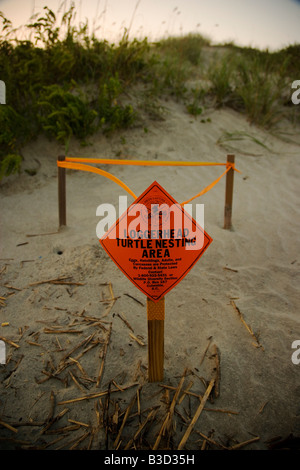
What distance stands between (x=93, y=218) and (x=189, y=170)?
212 cm

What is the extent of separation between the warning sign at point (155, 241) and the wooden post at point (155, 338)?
0.09m

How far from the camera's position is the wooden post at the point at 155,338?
1566 millimetres

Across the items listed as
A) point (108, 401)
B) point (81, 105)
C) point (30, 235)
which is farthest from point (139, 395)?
point (81, 105)

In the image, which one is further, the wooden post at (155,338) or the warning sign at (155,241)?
the wooden post at (155,338)

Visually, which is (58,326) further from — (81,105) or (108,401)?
(81,105)

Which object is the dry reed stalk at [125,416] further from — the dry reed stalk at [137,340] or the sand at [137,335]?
the dry reed stalk at [137,340]

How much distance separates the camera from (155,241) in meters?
1.45

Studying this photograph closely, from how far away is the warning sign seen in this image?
144cm

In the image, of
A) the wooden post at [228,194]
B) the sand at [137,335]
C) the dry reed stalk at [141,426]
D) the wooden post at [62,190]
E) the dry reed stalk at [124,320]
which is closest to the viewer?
the dry reed stalk at [141,426]

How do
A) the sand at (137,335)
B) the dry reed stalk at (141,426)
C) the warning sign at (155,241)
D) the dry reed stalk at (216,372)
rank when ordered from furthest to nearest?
the dry reed stalk at (216,372) < the sand at (137,335) < the dry reed stalk at (141,426) < the warning sign at (155,241)

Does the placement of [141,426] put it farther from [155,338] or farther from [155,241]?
[155,241]

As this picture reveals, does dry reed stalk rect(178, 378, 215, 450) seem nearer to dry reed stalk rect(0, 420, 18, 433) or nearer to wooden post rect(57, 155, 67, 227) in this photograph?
dry reed stalk rect(0, 420, 18, 433)

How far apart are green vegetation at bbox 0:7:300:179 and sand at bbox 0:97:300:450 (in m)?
1.36

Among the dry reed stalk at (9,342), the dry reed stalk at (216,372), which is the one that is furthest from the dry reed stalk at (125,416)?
the dry reed stalk at (9,342)
